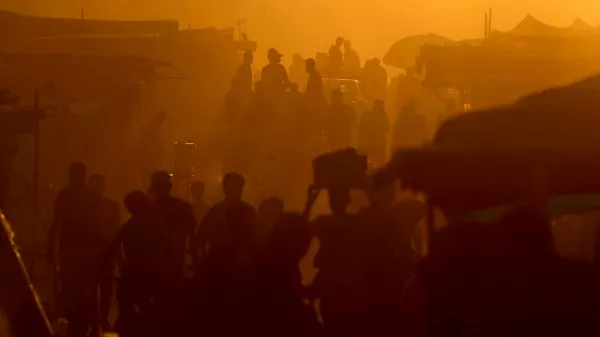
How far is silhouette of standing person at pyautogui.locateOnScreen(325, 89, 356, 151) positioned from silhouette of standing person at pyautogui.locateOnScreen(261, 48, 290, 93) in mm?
788

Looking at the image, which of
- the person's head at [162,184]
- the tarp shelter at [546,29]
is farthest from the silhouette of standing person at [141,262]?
the tarp shelter at [546,29]

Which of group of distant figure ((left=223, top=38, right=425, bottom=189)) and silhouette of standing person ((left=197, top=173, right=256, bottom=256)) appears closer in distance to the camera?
silhouette of standing person ((left=197, top=173, right=256, bottom=256))

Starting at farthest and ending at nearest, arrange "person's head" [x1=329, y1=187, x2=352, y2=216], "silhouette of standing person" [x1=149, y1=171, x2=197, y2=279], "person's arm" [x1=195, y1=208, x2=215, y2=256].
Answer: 1. "silhouette of standing person" [x1=149, y1=171, x2=197, y2=279]
2. "person's arm" [x1=195, y1=208, x2=215, y2=256]
3. "person's head" [x1=329, y1=187, x2=352, y2=216]

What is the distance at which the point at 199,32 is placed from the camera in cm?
1911

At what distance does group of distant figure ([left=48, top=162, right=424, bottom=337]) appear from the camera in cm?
660

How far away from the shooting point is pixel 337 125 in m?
14.1

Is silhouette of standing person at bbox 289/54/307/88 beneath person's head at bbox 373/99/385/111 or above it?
above

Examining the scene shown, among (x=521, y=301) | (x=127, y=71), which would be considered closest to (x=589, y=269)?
(x=521, y=301)

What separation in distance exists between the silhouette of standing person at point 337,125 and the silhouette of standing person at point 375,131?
0.28m

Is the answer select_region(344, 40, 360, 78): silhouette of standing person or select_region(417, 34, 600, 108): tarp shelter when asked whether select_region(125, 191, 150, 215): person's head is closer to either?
select_region(417, 34, 600, 108): tarp shelter

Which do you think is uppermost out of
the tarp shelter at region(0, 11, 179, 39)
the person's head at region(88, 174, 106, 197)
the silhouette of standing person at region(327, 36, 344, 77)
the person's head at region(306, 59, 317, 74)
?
the tarp shelter at region(0, 11, 179, 39)

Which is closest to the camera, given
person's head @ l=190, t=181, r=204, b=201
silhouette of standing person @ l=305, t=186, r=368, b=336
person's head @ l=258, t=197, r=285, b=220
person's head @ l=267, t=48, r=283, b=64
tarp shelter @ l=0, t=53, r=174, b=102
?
silhouette of standing person @ l=305, t=186, r=368, b=336

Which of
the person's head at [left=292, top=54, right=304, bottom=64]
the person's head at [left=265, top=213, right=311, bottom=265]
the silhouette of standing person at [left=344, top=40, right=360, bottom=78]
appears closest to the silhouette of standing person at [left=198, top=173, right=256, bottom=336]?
the person's head at [left=265, top=213, right=311, bottom=265]

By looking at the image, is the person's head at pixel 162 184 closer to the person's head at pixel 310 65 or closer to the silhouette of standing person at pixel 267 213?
the silhouette of standing person at pixel 267 213
